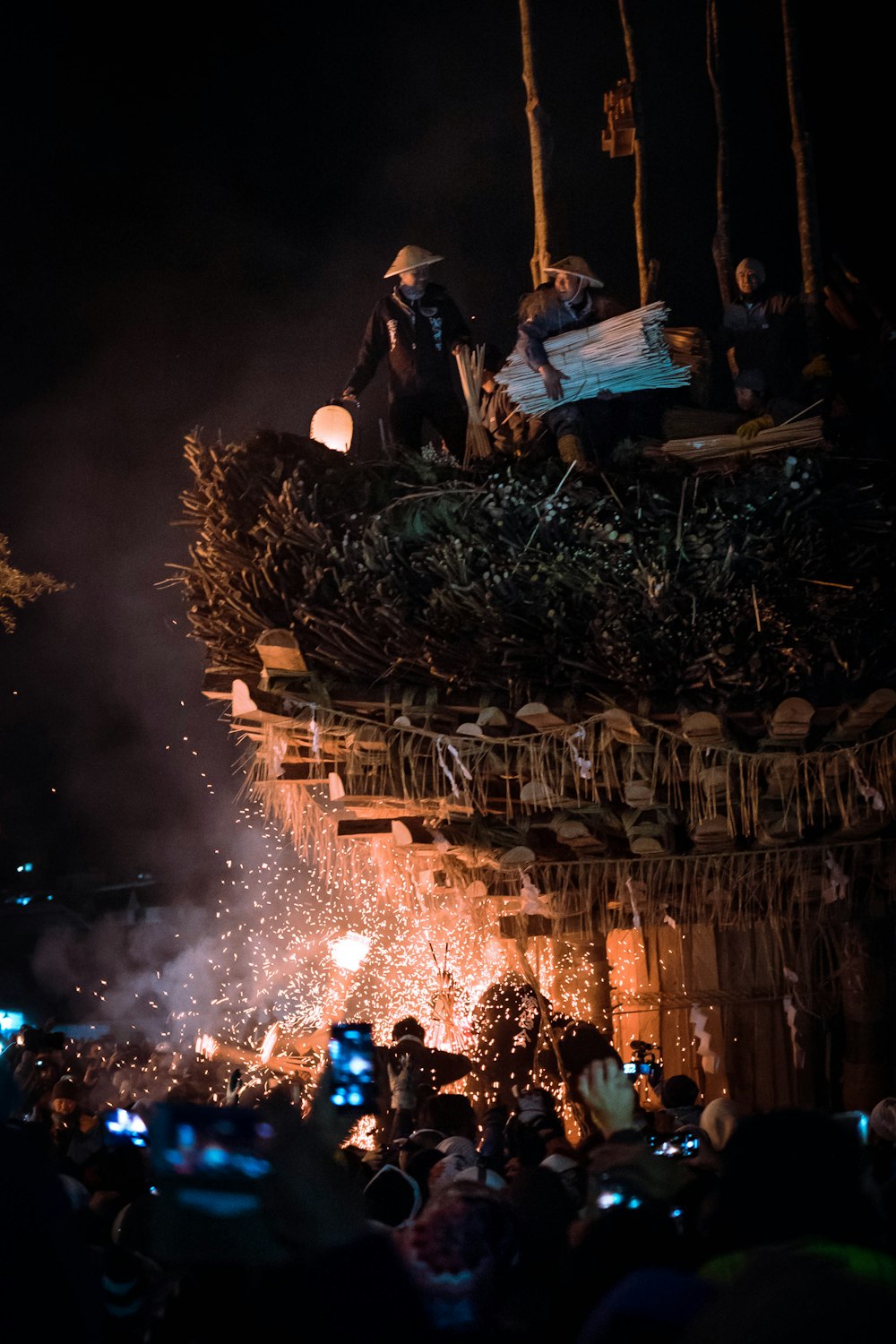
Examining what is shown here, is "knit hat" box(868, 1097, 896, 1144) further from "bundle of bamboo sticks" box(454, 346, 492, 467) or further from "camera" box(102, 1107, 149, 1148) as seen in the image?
"bundle of bamboo sticks" box(454, 346, 492, 467)

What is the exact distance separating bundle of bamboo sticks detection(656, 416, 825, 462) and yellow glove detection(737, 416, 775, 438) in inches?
1.2

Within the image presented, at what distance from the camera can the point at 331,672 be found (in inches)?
211

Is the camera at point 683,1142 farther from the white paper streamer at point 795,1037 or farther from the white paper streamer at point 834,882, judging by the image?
the white paper streamer at point 795,1037

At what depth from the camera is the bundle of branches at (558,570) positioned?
4.79m

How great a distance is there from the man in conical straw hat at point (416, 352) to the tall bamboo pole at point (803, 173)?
199cm

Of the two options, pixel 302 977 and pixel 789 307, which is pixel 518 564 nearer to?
pixel 789 307

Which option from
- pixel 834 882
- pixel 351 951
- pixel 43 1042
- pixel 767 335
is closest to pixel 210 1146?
pixel 834 882


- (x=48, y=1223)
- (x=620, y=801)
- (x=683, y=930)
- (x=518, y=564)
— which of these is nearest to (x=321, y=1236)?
(x=48, y=1223)

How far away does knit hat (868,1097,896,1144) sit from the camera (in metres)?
4.96

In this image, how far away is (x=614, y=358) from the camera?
18.0 ft

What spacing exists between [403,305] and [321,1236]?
212 inches

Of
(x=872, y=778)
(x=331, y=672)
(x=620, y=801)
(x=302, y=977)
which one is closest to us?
(x=331, y=672)

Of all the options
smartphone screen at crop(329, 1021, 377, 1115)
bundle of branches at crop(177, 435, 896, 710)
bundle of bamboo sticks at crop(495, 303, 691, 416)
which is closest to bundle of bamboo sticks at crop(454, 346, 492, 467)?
bundle of bamboo sticks at crop(495, 303, 691, 416)

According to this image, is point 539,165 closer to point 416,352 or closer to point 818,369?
point 416,352
